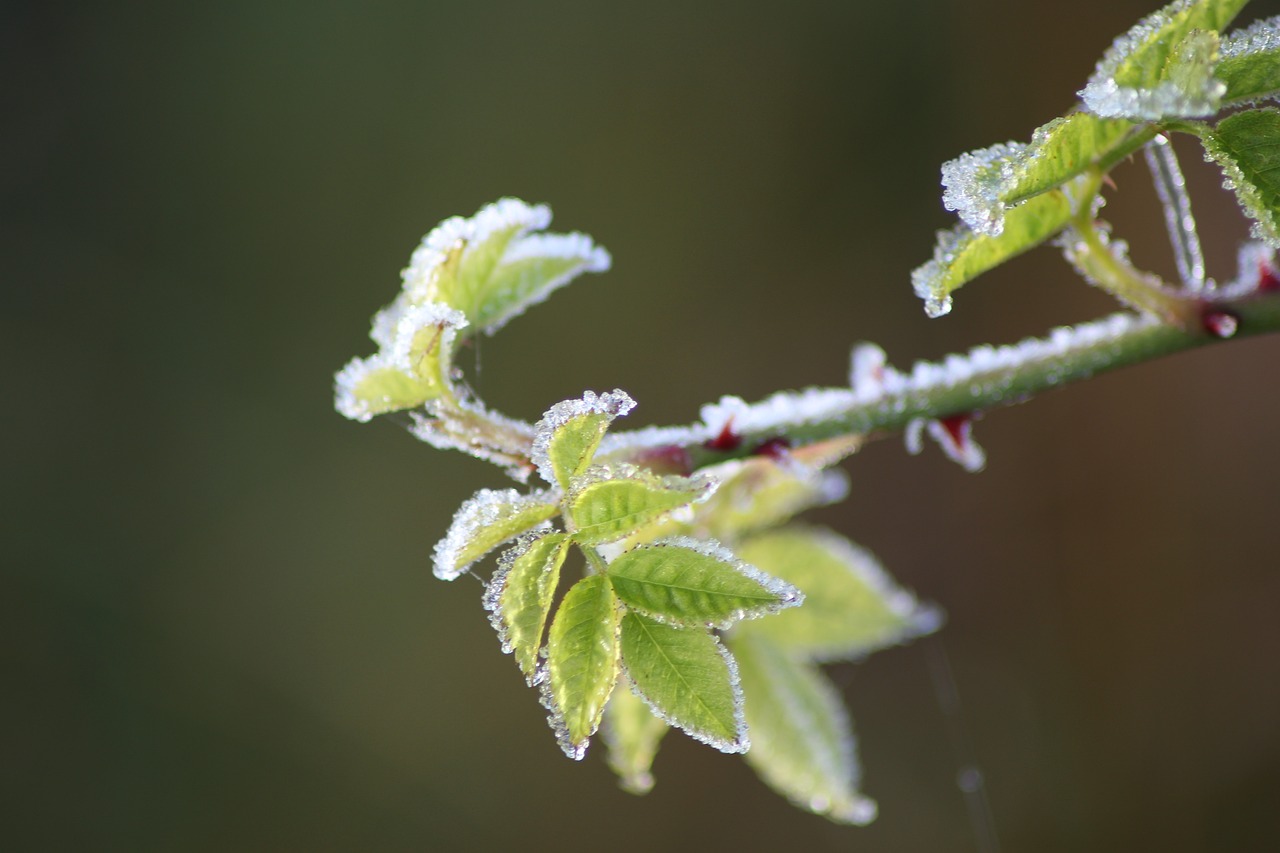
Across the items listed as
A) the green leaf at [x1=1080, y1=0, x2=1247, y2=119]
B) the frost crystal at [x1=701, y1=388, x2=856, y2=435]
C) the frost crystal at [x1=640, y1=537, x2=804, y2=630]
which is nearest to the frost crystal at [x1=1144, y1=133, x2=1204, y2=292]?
the green leaf at [x1=1080, y1=0, x2=1247, y2=119]

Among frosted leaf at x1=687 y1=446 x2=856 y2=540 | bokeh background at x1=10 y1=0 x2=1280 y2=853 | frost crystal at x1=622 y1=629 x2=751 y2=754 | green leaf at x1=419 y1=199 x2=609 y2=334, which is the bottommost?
frost crystal at x1=622 y1=629 x2=751 y2=754

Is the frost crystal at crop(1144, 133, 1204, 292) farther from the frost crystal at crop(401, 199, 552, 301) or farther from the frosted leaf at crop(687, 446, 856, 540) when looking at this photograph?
the frost crystal at crop(401, 199, 552, 301)

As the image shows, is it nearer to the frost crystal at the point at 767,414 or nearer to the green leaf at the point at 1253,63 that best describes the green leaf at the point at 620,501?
the frost crystal at the point at 767,414

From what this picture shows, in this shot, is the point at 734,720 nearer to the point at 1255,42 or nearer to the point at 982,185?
the point at 982,185

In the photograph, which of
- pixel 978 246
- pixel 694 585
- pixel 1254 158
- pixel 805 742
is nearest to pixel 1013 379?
pixel 978 246

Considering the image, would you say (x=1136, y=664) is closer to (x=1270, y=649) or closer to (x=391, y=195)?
(x=1270, y=649)

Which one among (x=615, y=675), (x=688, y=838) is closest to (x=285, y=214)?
(x=688, y=838)

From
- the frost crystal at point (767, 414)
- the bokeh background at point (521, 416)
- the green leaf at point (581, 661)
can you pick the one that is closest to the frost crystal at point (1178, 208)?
the frost crystal at point (767, 414)
